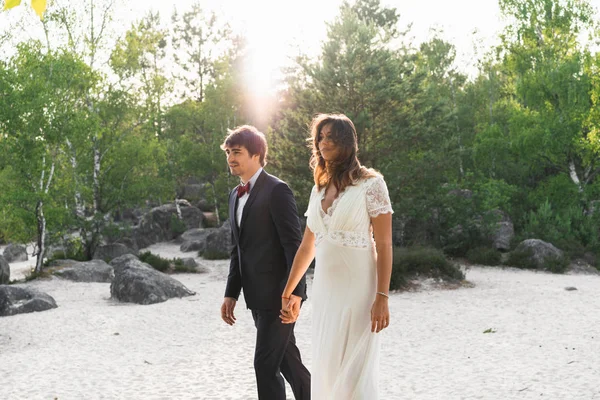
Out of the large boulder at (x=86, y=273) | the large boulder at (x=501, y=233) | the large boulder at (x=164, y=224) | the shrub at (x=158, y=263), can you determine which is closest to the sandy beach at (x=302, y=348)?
the large boulder at (x=86, y=273)

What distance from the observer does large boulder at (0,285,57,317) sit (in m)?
10.6

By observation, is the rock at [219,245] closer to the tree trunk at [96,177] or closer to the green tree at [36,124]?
the tree trunk at [96,177]

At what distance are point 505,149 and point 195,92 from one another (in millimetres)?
24406

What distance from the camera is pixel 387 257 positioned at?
323cm

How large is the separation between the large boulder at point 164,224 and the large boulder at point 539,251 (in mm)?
14343

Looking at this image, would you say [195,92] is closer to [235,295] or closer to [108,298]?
[108,298]

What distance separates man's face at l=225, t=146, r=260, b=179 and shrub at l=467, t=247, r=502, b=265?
13.8m

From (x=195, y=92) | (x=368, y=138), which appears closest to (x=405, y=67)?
(x=368, y=138)

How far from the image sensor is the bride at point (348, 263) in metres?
3.27

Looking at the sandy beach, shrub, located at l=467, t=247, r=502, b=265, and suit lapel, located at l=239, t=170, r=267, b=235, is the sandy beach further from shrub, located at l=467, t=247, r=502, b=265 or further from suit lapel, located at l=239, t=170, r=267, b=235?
shrub, located at l=467, t=247, r=502, b=265

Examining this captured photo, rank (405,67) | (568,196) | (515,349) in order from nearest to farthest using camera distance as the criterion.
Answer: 1. (515,349)
2. (405,67)
3. (568,196)

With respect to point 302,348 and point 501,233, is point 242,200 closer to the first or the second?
point 302,348

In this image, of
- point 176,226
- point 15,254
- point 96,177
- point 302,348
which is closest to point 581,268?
point 302,348

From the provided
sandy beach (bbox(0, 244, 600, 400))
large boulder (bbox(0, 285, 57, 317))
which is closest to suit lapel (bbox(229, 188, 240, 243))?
sandy beach (bbox(0, 244, 600, 400))
